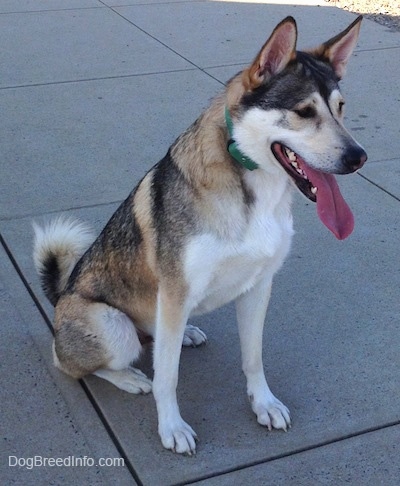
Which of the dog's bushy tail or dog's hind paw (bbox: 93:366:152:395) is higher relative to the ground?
the dog's bushy tail

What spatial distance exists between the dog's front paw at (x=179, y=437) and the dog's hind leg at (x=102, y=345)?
1.12ft

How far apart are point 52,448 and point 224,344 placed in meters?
1.08

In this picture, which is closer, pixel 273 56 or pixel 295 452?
pixel 273 56

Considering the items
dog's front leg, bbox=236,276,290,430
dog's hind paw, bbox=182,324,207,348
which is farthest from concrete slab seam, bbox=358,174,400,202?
dog's front leg, bbox=236,276,290,430

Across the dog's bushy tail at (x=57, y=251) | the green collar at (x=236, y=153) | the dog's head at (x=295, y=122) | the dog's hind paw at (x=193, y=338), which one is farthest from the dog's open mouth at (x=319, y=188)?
the dog's bushy tail at (x=57, y=251)

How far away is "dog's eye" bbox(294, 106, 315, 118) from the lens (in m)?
3.19

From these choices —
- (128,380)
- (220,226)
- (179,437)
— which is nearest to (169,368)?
(179,437)

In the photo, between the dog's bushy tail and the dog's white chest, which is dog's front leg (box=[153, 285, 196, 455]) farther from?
the dog's bushy tail

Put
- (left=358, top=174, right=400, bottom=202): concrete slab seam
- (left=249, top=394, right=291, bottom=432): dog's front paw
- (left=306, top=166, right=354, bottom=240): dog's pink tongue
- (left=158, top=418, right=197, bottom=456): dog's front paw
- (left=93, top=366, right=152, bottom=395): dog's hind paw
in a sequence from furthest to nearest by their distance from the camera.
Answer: (left=358, top=174, right=400, bottom=202): concrete slab seam → (left=93, top=366, right=152, bottom=395): dog's hind paw → (left=249, top=394, right=291, bottom=432): dog's front paw → (left=158, top=418, right=197, bottom=456): dog's front paw → (left=306, top=166, right=354, bottom=240): dog's pink tongue

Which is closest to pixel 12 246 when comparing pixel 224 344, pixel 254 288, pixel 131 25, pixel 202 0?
pixel 224 344

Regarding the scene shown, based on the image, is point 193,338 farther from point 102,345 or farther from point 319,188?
point 319,188

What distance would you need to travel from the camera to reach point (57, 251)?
4.16 meters

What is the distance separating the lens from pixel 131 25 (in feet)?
28.8

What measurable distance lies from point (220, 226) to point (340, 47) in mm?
879
